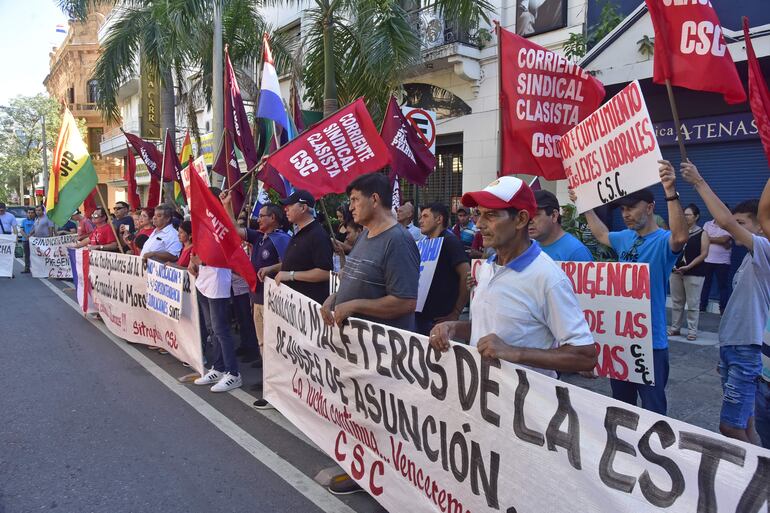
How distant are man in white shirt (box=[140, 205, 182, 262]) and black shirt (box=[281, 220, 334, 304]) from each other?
9.31 ft

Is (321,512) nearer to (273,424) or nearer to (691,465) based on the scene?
(273,424)

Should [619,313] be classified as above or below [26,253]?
above

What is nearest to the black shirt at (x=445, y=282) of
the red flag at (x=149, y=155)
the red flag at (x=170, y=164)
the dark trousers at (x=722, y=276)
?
the dark trousers at (x=722, y=276)

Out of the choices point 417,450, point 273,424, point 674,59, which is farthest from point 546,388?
point 273,424

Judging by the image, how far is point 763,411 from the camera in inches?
104

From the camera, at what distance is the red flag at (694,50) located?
11.0 feet

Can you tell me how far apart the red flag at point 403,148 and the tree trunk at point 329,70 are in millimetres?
2963

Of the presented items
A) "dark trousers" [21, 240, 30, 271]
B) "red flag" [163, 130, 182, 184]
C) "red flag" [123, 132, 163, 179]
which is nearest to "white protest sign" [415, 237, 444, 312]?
"red flag" [163, 130, 182, 184]

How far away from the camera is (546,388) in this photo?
7.23 ft

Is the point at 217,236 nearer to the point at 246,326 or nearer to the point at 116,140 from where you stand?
the point at 246,326

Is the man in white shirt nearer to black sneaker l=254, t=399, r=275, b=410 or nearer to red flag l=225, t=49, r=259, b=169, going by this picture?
red flag l=225, t=49, r=259, b=169

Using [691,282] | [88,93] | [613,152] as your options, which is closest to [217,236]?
[613,152]

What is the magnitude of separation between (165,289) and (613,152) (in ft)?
15.6

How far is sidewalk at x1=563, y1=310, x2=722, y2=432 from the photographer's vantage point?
5.05 meters
